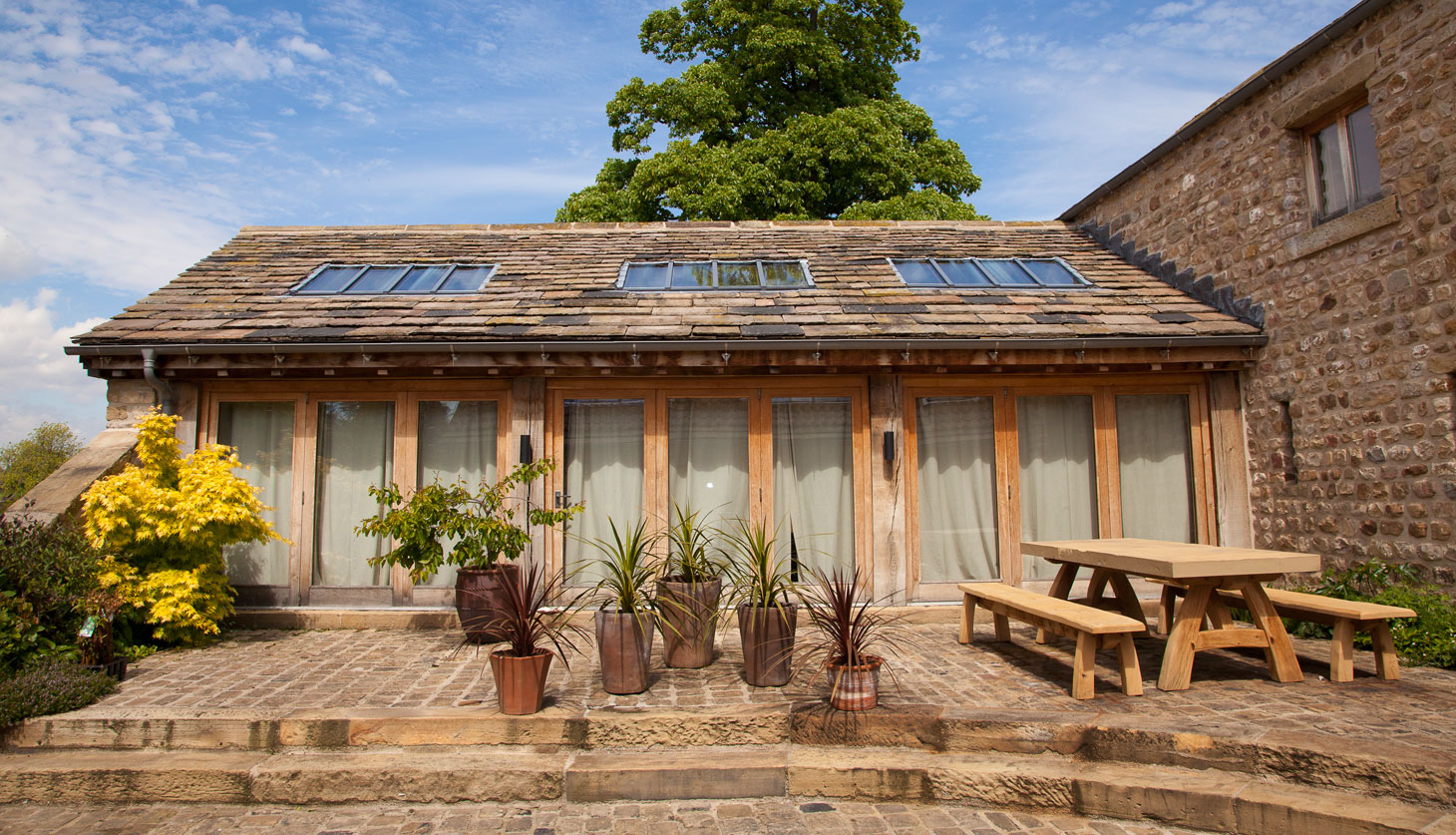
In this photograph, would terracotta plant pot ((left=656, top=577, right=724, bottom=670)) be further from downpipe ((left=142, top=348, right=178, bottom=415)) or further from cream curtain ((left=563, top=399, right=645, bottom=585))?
downpipe ((left=142, top=348, right=178, bottom=415))

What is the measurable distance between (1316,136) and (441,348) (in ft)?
26.0

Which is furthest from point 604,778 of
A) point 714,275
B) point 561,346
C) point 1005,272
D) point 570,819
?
point 1005,272

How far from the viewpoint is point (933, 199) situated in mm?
15953

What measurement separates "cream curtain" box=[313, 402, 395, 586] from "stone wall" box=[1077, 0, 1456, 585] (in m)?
8.17

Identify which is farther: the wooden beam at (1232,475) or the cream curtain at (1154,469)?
the cream curtain at (1154,469)

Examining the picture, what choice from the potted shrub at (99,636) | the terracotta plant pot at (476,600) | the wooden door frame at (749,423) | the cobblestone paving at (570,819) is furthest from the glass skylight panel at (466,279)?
the cobblestone paving at (570,819)

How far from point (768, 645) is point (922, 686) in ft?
3.41

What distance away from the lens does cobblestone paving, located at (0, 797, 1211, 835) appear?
3.74m

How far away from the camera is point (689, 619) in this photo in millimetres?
5328

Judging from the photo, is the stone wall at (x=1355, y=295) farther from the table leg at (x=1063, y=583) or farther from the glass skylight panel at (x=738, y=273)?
the glass skylight panel at (x=738, y=273)

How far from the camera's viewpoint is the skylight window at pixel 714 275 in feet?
28.1

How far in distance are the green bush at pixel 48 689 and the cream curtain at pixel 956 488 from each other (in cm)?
627

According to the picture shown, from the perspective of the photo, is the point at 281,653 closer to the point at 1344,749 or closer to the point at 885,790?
the point at 885,790

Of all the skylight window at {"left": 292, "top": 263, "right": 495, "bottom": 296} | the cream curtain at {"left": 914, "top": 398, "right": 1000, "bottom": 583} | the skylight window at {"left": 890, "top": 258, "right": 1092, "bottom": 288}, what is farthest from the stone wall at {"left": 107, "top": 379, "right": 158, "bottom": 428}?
the skylight window at {"left": 890, "top": 258, "right": 1092, "bottom": 288}
